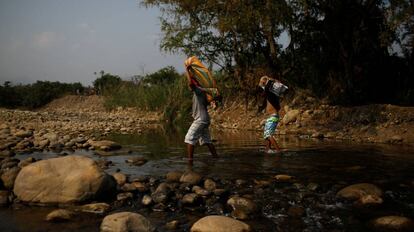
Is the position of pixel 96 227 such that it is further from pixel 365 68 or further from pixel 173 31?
pixel 173 31

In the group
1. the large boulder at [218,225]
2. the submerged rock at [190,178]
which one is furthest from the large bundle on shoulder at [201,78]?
the large boulder at [218,225]

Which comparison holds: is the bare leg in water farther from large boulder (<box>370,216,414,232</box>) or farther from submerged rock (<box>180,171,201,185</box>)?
large boulder (<box>370,216,414,232</box>)

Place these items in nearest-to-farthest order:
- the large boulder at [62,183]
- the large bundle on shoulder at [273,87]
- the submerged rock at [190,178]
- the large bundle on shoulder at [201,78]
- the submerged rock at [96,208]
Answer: the submerged rock at [96,208] → the large boulder at [62,183] → the submerged rock at [190,178] → the large bundle on shoulder at [201,78] → the large bundle on shoulder at [273,87]

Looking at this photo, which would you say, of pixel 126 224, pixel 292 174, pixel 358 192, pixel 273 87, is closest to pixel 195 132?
pixel 292 174

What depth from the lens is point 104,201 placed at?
5.24m

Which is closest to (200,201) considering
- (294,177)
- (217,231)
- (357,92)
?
(217,231)

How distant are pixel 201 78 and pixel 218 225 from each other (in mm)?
4158

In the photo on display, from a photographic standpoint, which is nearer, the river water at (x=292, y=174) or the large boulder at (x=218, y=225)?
the large boulder at (x=218, y=225)

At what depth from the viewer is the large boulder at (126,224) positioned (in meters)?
4.03

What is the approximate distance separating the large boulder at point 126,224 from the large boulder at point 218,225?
0.47 metres

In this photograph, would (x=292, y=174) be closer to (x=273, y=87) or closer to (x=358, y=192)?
(x=358, y=192)

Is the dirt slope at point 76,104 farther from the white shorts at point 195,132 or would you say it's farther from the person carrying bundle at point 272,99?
the white shorts at point 195,132

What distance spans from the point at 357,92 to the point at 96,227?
1229 centimetres

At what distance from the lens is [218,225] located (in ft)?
13.2
